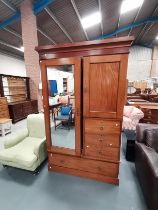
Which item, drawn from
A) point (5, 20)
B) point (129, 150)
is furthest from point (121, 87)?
point (5, 20)

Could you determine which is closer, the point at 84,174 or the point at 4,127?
the point at 84,174

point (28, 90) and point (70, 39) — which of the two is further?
point (70, 39)

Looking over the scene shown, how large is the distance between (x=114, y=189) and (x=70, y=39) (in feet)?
23.3

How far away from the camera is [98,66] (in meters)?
1.54

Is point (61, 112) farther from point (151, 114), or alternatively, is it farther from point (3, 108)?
point (3, 108)

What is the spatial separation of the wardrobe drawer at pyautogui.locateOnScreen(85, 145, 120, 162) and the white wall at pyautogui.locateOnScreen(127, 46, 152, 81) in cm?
1067

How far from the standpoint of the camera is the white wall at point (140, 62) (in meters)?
10.6

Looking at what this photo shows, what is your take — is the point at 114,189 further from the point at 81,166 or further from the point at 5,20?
the point at 5,20

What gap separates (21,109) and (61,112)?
356cm

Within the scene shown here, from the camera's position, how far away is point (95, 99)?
1648 mm

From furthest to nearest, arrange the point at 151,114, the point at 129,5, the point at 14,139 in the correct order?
the point at 129,5, the point at 151,114, the point at 14,139

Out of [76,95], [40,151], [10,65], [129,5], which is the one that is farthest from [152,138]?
[10,65]

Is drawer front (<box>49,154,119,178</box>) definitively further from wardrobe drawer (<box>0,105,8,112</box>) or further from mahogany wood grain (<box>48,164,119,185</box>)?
wardrobe drawer (<box>0,105,8,112</box>)

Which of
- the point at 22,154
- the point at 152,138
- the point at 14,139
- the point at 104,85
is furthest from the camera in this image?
the point at 14,139
